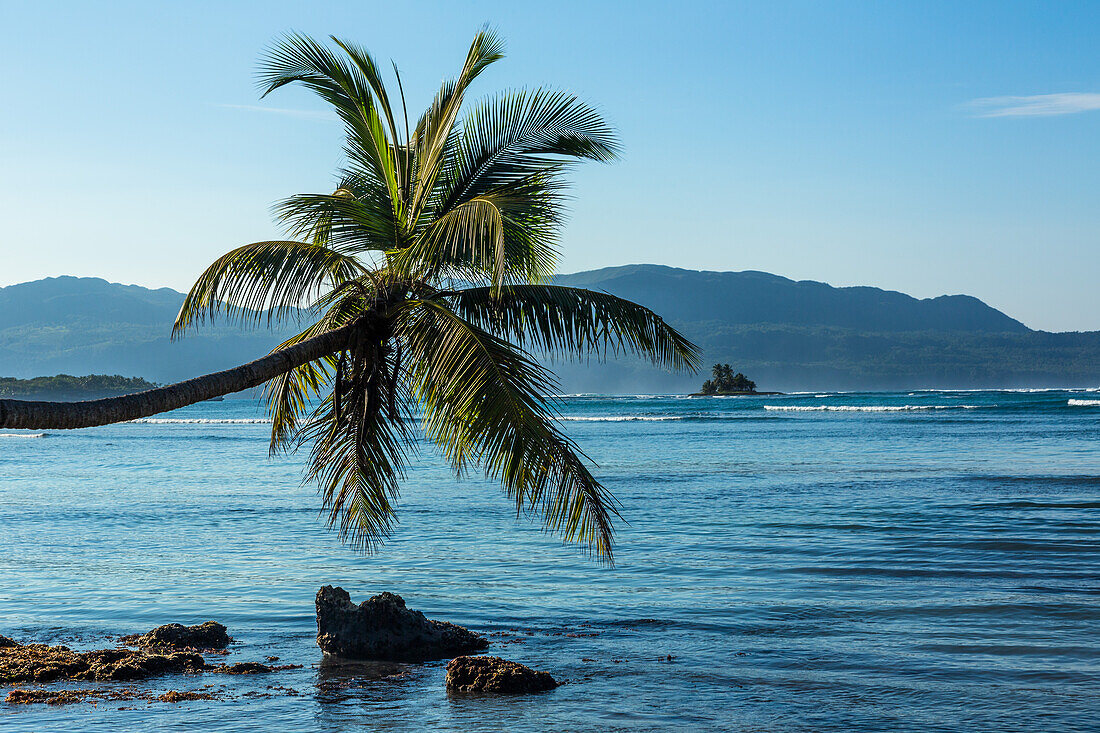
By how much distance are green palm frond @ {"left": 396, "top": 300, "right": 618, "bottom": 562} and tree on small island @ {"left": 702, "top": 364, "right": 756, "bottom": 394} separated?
140313mm

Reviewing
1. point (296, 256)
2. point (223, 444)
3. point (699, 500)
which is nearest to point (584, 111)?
point (296, 256)

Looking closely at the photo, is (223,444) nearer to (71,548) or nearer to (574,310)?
(71,548)

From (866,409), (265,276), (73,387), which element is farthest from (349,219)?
(73,387)

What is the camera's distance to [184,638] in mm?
10422

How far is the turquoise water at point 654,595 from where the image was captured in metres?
8.27

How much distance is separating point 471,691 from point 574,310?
11.9 feet

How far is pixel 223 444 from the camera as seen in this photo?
54844mm

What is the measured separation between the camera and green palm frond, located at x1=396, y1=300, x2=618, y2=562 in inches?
305

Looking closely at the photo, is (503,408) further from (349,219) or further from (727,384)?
(727,384)

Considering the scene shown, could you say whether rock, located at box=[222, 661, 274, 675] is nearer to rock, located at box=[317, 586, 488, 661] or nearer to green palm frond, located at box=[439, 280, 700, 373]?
rock, located at box=[317, 586, 488, 661]

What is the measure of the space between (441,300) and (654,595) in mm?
6258

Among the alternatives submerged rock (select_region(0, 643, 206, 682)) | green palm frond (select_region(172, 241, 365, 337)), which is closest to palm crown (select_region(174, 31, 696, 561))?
green palm frond (select_region(172, 241, 365, 337))

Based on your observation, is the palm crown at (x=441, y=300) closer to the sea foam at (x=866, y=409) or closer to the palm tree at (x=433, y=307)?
the palm tree at (x=433, y=307)

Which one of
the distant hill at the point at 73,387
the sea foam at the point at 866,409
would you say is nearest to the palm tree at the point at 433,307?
the sea foam at the point at 866,409
